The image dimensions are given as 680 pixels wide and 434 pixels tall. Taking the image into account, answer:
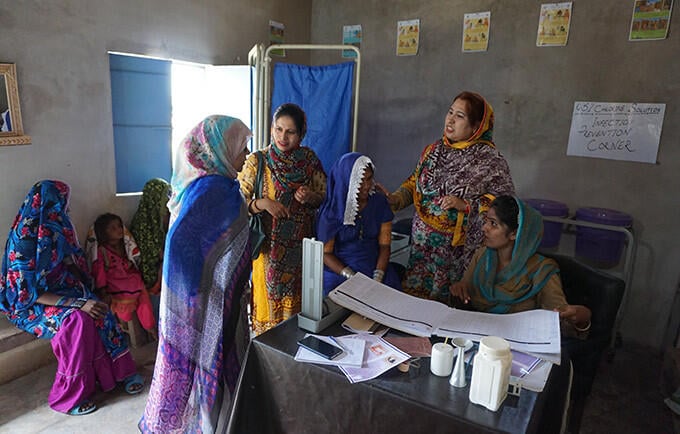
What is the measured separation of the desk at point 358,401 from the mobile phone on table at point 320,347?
0.03 meters

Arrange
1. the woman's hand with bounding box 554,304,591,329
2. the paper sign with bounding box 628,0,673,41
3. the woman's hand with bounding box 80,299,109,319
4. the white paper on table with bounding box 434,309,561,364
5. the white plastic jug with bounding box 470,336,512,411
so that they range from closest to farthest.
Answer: the white plastic jug with bounding box 470,336,512,411
the white paper on table with bounding box 434,309,561,364
the woman's hand with bounding box 554,304,591,329
the woman's hand with bounding box 80,299,109,319
the paper sign with bounding box 628,0,673,41

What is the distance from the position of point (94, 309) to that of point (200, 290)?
0.90 m

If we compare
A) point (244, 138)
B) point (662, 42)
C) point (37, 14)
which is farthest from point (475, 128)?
point (37, 14)

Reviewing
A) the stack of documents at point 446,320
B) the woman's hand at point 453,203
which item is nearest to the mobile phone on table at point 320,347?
the stack of documents at point 446,320

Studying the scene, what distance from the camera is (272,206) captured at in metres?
2.10

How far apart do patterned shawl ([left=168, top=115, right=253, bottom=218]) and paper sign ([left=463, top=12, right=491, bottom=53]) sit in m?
2.20

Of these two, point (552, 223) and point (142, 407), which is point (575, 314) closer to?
point (552, 223)

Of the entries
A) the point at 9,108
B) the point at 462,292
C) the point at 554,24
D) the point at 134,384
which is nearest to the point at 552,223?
the point at 554,24

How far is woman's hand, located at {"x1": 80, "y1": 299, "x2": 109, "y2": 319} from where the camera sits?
216 centimetres

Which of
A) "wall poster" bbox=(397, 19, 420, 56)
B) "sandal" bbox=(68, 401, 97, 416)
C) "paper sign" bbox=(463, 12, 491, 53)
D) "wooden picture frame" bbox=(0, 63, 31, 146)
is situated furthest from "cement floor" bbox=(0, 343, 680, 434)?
"wall poster" bbox=(397, 19, 420, 56)

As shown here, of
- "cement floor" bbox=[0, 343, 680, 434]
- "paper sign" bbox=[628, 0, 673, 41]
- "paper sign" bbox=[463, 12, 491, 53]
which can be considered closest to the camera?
"cement floor" bbox=[0, 343, 680, 434]

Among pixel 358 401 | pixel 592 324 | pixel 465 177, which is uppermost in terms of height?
pixel 465 177

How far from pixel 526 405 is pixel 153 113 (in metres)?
2.63

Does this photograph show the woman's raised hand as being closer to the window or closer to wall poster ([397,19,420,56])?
the window
